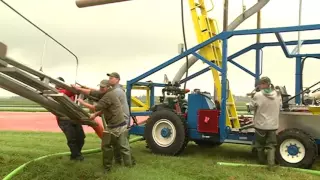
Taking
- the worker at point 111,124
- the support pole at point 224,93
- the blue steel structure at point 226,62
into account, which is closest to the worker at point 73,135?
the worker at point 111,124

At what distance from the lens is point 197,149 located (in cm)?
976

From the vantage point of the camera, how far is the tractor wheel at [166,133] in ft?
27.7

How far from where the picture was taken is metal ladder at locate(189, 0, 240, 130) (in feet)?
29.2

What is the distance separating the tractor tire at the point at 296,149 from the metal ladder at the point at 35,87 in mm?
3504

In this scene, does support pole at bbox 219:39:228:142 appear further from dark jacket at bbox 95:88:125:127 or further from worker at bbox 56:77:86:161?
worker at bbox 56:77:86:161

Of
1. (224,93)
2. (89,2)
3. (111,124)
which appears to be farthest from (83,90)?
(224,93)

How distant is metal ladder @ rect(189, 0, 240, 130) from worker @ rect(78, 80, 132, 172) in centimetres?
245

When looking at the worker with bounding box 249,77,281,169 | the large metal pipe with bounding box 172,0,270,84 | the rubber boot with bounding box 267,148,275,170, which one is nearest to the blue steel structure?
the large metal pipe with bounding box 172,0,270,84

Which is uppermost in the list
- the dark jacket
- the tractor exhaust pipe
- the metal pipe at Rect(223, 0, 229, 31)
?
the metal pipe at Rect(223, 0, 229, 31)

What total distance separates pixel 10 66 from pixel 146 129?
3.92 meters

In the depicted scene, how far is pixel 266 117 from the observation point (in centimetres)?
723

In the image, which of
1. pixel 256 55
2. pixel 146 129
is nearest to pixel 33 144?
pixel 146 129

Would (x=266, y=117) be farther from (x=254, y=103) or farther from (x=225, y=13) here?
(x=225, y=13)

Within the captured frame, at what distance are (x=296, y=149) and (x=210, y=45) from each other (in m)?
2.85
